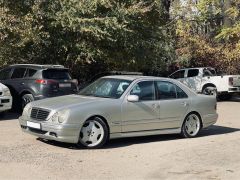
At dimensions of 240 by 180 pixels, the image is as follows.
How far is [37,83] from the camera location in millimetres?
16281

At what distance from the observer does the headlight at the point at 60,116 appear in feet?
33.1

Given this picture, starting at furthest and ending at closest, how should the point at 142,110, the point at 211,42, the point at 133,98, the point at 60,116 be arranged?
the point at 211,42 → the point at 142,110 → the point at 133,98 → the point at 60,116

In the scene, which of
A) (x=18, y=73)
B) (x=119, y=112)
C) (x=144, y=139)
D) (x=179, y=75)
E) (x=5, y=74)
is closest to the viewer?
(x=119, y=112)

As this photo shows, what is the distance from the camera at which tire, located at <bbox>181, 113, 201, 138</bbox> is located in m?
12.3

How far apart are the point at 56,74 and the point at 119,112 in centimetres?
620

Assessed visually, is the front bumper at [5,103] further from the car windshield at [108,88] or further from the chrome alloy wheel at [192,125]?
the chrome alloy wheel at [192,125]

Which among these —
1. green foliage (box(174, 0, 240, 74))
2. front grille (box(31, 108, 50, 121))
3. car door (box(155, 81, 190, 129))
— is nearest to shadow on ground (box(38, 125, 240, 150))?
car door (box(155, 81, 190, 129))

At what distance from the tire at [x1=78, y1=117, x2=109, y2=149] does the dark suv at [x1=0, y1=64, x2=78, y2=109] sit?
19.2 feet

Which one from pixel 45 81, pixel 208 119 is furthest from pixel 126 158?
pixel 45 81

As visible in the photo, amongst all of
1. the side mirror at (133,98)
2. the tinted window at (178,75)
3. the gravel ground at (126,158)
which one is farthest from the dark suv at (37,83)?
the tinted window at (178,75)

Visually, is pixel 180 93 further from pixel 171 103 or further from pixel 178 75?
pixel 178 75

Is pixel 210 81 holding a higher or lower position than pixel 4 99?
higher

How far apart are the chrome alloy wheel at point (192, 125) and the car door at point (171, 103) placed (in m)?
0.32

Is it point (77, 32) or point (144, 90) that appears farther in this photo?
point (77, 32)
